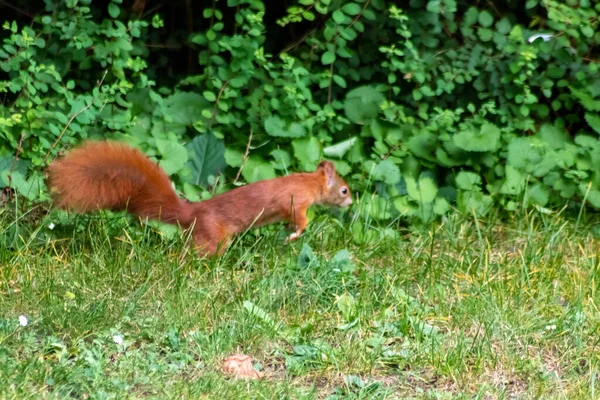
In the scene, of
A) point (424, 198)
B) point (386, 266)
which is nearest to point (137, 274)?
point (386, 266)

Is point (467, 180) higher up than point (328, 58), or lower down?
lower down

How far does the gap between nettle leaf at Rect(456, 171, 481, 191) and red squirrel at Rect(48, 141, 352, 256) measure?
35.4 inches

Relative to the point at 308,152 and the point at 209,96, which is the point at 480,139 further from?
the point at 209,96

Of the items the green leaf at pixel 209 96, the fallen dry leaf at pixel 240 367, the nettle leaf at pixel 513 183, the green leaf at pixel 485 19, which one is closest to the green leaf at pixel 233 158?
the green leaf at pixel 209 96

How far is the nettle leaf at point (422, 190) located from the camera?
5.16 m

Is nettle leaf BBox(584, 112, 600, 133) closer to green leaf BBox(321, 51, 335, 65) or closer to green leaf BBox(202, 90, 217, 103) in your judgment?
green leaf BBox(321, 51, 335, 65)

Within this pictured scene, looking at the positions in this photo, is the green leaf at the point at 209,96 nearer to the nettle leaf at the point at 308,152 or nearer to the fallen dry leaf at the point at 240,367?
the nettle leaf at the point at 308,152

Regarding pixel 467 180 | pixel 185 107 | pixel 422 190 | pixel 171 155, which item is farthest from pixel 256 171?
pixel 467 180

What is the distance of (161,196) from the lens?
4.49 meters

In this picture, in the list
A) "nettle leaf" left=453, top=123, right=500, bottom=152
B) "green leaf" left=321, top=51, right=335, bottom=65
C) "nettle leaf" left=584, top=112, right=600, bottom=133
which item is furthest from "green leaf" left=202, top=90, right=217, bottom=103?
"nettle leaf" left=584, top=112, right=600, bottom=133

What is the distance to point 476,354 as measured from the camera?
3.70m

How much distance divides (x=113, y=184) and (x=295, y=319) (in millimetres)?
958

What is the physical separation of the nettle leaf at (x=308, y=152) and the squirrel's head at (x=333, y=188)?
0.34 m

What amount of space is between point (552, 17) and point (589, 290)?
1.65 m
